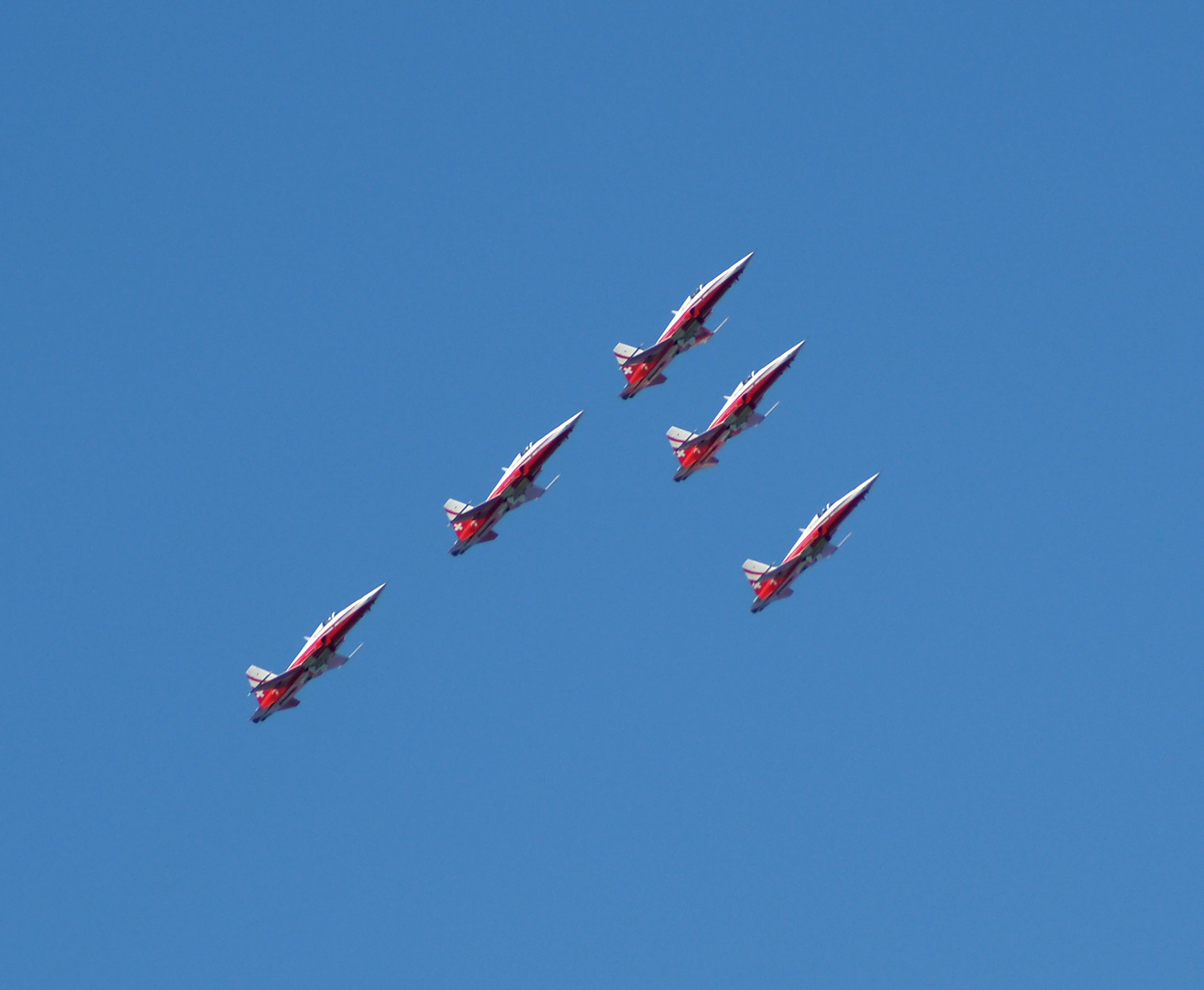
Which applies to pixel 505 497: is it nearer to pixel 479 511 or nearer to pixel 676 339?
pixel 479 511

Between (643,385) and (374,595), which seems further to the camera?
(643,385)

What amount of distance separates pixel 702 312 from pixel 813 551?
57.6ft

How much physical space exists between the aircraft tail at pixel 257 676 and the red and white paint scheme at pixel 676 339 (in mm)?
28666

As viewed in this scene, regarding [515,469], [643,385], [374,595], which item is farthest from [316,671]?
[643,385]

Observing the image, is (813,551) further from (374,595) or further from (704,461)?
(374,595)

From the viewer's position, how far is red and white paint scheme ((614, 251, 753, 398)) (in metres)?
168

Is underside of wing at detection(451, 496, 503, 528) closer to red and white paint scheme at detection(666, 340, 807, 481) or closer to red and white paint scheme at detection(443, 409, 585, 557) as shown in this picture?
red and white paint scheme at detection(443, 409, 585, 557)

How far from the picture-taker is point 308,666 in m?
159

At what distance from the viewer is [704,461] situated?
552ft

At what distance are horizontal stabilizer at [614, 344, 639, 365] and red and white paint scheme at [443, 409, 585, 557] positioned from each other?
30.9 feet

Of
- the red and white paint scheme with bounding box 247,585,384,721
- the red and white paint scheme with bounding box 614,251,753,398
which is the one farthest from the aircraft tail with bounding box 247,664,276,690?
the red and white paint scheme with bounding box 614,251,753,398

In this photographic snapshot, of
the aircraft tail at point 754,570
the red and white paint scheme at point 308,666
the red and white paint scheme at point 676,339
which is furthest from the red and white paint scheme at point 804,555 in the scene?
the red and white paint scheme at point 308,666

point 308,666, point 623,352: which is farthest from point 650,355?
point 308,666

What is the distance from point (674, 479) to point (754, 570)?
836cm
